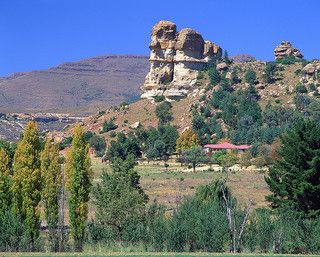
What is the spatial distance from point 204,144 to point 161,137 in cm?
801

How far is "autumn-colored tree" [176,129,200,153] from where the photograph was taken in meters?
101

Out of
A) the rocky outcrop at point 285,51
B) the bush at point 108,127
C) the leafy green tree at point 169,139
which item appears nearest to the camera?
the leafy green tree at point 169,139

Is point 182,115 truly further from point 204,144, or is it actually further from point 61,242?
point 61,242

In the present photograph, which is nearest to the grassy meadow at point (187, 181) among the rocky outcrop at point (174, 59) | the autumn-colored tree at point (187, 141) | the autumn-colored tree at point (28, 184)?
the autumn-colored tree at point (187, 141)

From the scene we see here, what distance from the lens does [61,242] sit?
36031 mm

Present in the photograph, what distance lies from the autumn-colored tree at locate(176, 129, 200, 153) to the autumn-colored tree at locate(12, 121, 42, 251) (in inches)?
2478

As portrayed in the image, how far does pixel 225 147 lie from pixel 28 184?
66833 millimetres

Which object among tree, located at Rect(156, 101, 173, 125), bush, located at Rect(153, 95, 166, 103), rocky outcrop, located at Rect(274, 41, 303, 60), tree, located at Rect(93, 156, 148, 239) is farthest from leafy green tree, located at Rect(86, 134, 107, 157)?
tree, located at Rect(93, 156, 148, 239)

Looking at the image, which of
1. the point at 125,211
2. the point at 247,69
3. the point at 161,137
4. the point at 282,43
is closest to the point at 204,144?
the point at 161,137

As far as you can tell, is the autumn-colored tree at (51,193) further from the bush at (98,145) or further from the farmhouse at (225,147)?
the bush at (98,145)

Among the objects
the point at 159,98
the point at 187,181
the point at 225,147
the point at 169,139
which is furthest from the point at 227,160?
the point at 159,98

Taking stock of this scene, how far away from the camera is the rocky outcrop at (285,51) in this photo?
14750 cm

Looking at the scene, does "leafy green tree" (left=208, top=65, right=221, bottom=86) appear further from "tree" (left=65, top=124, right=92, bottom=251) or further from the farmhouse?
A: "tree" (left=65, top=124, right=92, bottom=251)

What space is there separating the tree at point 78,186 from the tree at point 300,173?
1057cm
